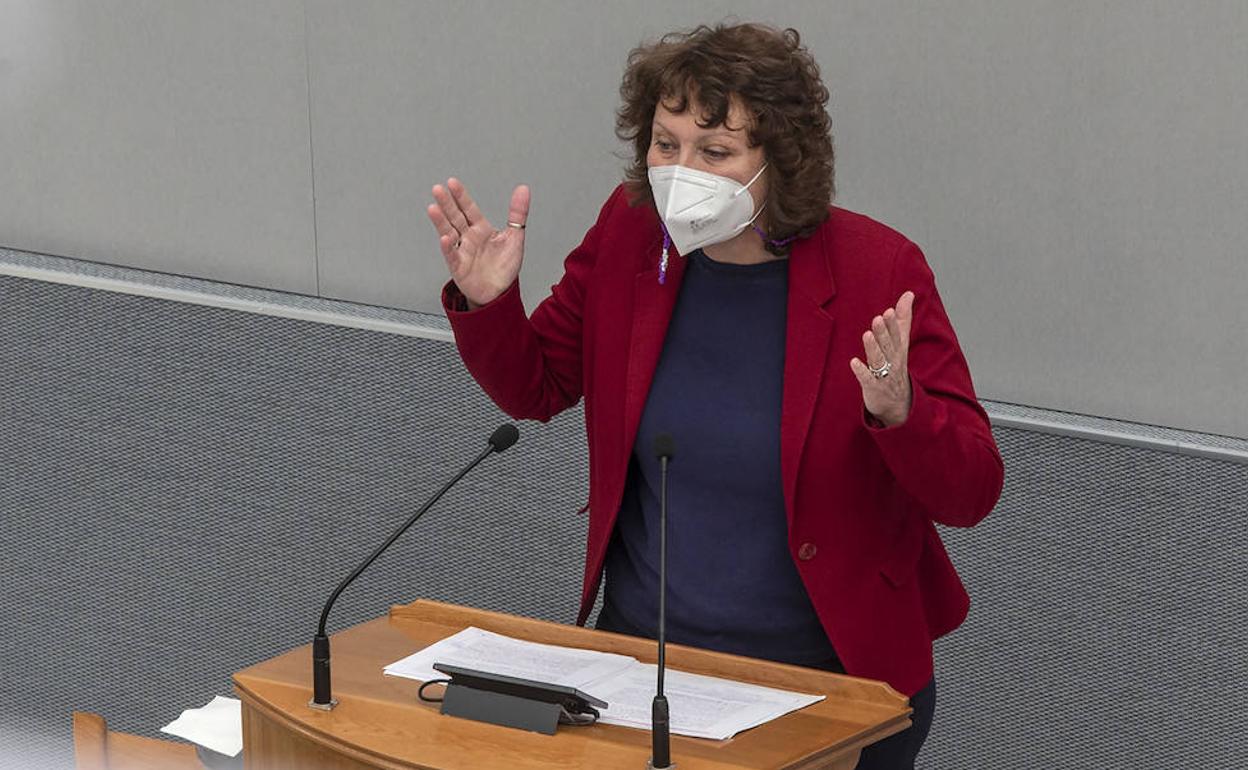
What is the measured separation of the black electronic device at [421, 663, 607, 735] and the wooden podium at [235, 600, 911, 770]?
0.04ft

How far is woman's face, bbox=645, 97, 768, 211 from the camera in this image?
2141 mm

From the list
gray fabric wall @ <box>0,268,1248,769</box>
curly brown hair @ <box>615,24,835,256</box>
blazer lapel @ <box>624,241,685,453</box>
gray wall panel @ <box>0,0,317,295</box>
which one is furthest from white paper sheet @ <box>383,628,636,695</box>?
gray wall panel @ <box>0,0,317,295</box>

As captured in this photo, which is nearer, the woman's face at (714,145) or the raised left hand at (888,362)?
the raised left hand at (888,362)

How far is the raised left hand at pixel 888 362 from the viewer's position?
6.40 ft

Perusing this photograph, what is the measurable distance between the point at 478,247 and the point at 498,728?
65 cm

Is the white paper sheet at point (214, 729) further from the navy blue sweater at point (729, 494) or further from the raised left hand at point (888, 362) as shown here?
the raised left hand at point (888, 362)

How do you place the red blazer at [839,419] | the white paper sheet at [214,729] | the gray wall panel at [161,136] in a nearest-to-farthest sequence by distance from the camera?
1. the red blazer at [839,419]
2. the white paper sheet at [214,729]
3. the gray wall panel at [161,136]

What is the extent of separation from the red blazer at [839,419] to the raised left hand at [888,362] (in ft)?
0.09

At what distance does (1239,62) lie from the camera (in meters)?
2.66

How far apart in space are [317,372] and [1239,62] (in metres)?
1.76

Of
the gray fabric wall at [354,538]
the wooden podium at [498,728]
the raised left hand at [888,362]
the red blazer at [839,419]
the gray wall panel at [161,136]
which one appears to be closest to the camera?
the wooden podium at [498,728]

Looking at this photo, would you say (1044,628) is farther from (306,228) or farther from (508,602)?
(306,228)

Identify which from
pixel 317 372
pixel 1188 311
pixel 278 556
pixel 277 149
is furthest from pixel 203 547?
pixel 1188 311

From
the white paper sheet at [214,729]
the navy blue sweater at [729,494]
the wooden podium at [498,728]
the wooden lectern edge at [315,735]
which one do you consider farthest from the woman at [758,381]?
the white paper sheet at [214,729]
